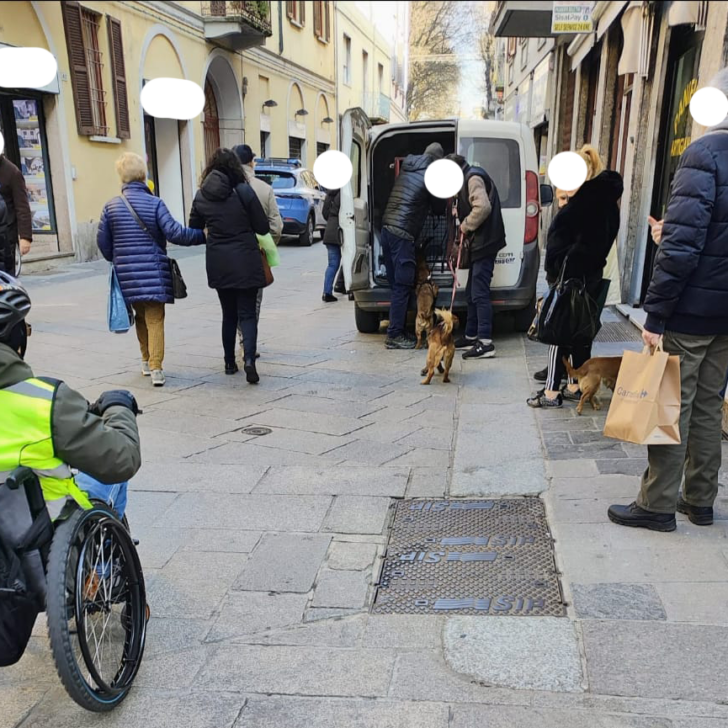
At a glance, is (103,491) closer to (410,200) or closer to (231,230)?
(231,230)

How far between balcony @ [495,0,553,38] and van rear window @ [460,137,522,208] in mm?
7034

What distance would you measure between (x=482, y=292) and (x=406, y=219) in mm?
975

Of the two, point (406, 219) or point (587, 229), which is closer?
point (587, 229)

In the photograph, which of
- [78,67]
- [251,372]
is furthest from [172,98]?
[251,372]

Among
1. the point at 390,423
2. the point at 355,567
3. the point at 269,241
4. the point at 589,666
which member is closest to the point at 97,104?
the point at 269,241

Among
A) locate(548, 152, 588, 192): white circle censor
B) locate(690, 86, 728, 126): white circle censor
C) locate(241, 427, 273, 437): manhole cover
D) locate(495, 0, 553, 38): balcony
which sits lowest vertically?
locate(241, 427, 273, 437): manhole cover

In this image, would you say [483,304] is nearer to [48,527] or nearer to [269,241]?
[269,241]

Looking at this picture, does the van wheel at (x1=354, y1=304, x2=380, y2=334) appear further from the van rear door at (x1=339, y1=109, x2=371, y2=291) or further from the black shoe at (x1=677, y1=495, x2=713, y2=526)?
the black shoe at (x1=677, y1=495, x2=713, y2=526)

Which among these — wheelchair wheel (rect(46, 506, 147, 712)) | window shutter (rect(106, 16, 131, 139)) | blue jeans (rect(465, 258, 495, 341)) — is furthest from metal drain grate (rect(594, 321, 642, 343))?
window shutter (rect(106, 16, 131, 139))

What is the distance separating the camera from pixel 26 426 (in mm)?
1920

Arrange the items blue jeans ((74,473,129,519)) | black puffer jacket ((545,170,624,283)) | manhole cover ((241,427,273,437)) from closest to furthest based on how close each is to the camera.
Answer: blue jeans ((74,473,129,519)), black puffer jacket ((545,170,624,283)), manhole cover ((241,427,273,437))

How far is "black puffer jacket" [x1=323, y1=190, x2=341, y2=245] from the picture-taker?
8.80m

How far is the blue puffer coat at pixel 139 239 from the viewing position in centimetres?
538

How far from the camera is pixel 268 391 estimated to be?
18.6 ft
